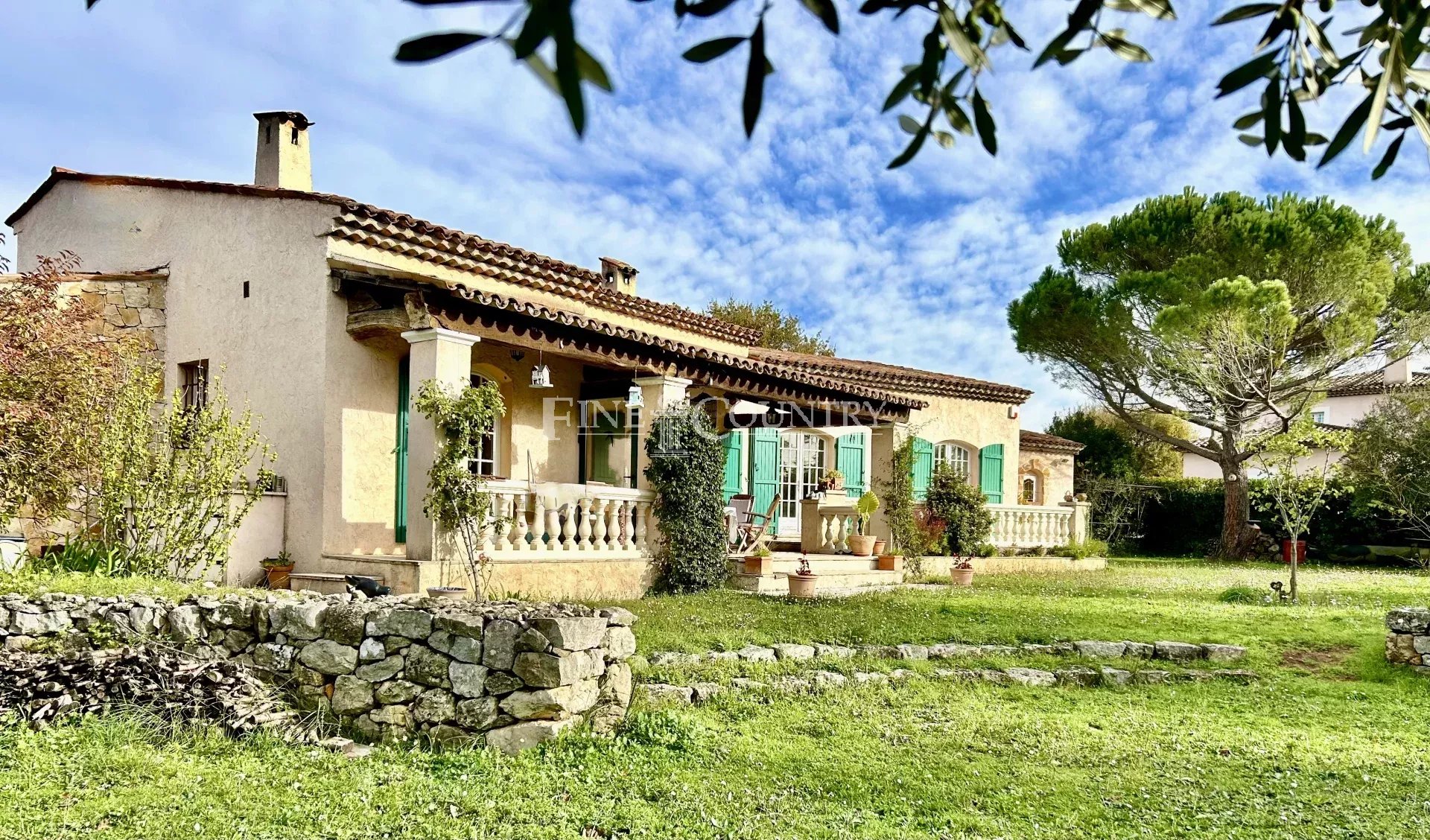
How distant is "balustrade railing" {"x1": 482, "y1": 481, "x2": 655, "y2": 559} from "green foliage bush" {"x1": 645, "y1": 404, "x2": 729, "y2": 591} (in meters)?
0.28

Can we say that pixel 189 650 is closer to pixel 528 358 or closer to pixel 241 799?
pixel 241 799

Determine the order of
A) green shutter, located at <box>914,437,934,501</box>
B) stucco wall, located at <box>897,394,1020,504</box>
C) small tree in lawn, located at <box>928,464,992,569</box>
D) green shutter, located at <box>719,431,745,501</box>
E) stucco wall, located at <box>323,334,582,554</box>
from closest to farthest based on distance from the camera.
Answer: stucco wall, located at <box>323,334,582,554</box>
green shutter, located at <box>719,431,745,501</box>
small tree in lawn, located at <box>928,464,992,569</box>
green shutter, located at <box>914,437,934,501</box>
stucco wall, located at <box>897,394,1020,504</box>

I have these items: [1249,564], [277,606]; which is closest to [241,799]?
[277,606]

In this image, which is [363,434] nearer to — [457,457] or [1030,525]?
[457,457]

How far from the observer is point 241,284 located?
11.3m

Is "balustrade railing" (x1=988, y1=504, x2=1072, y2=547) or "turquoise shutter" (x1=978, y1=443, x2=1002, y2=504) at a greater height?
"turquoise shutter" (x1=978, y1=443, x2=1002, y2=504)

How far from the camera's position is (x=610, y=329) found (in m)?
10.7

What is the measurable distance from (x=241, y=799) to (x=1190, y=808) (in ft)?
15.2

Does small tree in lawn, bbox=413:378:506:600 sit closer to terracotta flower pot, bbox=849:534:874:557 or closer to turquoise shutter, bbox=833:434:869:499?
terracotta flower pot, bbox=849:534:874:557

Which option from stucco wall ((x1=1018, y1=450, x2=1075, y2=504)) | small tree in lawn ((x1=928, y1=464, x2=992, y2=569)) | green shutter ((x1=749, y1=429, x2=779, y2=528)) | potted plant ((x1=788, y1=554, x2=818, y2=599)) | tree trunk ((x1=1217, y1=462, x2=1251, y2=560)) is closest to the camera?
potted plant ((x1=788, y1=554, x2=818, y2=599))

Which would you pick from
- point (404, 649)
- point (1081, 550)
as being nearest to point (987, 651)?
point (404, 649)

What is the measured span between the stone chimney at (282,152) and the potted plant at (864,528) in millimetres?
8753

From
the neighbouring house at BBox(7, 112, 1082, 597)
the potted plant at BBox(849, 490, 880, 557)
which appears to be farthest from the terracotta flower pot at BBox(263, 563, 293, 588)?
the potted plant at BBox(849, 490, 880, 557)

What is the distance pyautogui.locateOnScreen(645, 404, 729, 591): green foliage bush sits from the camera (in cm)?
1136
